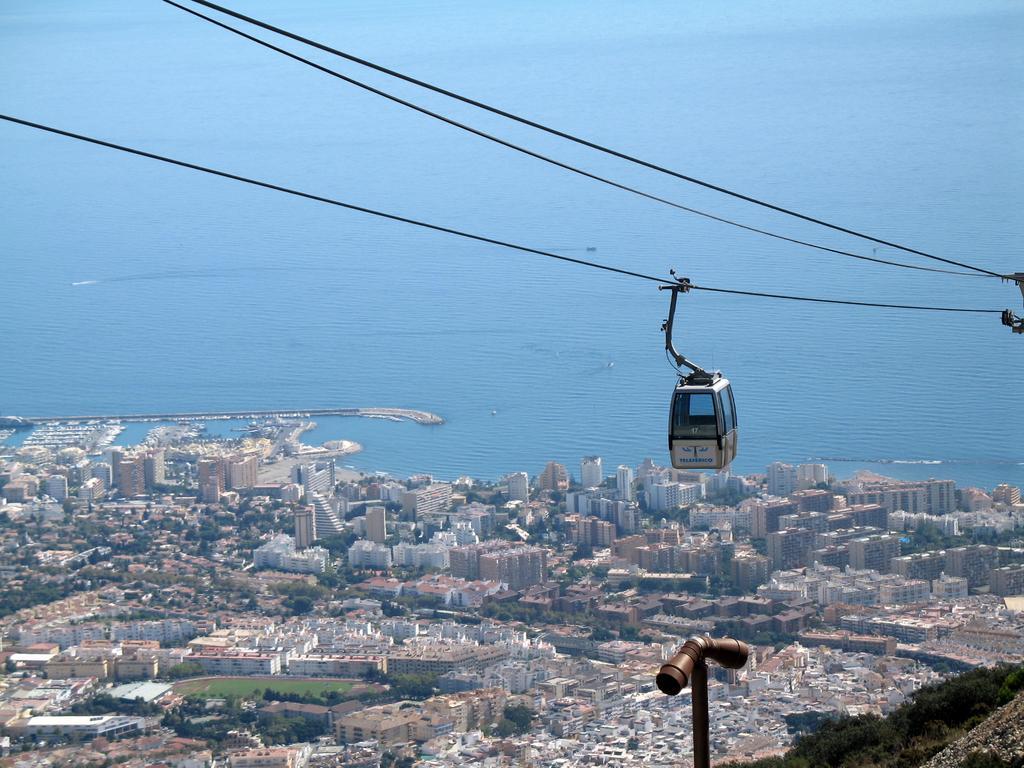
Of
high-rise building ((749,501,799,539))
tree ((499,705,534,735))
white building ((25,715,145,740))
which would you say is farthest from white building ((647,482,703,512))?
white building ((25,715,145,740))

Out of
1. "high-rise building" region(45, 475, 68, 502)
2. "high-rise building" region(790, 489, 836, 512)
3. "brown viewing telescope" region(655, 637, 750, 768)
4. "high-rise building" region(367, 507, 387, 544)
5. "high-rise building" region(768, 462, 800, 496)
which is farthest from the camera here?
"high-rise building" region(45, 475, 68, 502)

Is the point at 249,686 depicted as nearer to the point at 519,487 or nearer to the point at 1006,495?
the point at 519,487

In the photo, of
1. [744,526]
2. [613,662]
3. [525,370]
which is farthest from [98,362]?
[613,662]

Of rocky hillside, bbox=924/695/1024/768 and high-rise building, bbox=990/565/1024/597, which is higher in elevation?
rocky hillside, bbox=924/695/1024/768

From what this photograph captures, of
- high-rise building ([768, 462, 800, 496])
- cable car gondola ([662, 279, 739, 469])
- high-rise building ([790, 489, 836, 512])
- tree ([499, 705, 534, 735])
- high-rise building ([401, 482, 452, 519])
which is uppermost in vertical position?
cable car gondola ([662, 279, 739, 469])

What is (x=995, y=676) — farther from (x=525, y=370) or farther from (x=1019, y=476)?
(x=525, y=370)

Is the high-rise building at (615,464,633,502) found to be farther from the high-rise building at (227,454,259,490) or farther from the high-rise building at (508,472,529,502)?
the high-rise building at (227,454,259,490)
